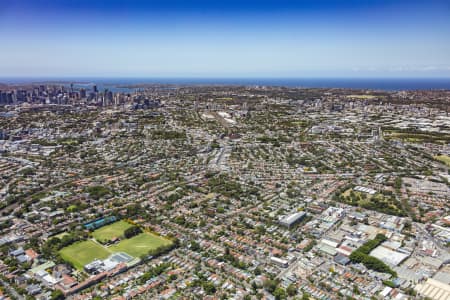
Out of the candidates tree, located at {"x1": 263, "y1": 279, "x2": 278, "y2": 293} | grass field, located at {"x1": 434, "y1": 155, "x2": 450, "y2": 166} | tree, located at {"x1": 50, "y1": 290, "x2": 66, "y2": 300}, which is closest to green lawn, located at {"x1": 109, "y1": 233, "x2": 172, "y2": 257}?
tree, located at {"x1": 50, "y1": 290, "x2": 66, "y2": 300}

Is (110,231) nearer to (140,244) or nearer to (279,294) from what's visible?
(140,244)

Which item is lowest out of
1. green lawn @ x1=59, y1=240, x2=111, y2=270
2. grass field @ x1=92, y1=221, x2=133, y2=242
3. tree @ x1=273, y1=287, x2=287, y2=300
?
green lawn @ x1=59, y1=240, x2=111, y2=270

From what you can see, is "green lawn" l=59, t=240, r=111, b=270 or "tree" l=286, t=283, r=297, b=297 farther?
"green lawn" l=59, t=240, r=111, b=270

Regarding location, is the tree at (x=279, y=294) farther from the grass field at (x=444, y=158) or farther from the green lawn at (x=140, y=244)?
the grass field at (x=444, y=158)

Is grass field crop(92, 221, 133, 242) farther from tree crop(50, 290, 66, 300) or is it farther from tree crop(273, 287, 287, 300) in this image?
tree crop(273, 287, 287, 300)

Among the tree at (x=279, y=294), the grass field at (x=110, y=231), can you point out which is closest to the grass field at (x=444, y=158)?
the tree at (x=279, y=294)

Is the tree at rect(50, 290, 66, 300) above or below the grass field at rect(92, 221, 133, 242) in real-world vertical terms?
below

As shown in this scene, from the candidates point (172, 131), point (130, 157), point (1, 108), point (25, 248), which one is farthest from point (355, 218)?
point (1, 108)
